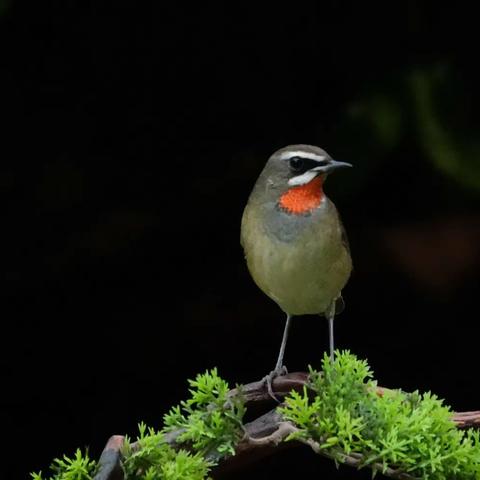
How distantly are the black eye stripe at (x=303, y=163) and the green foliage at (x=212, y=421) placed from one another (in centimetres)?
49

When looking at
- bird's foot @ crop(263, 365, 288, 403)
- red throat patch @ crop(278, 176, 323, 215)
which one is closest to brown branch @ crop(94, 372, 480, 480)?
bird's foot @ crop(263, 365, 288, 403)

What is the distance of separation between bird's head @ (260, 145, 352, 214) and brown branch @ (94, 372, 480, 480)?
0.40 meters

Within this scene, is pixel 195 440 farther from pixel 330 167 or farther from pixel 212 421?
pixel 330 167

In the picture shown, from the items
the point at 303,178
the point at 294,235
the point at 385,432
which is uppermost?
the point at 303,178

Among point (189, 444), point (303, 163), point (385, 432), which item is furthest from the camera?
point (303, 163)

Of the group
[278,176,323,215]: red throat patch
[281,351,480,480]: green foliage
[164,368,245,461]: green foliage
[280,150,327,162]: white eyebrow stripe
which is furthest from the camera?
[278,176,323,215]: red throat patch

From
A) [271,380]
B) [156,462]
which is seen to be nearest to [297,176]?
[271,380]

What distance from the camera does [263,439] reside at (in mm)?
2379

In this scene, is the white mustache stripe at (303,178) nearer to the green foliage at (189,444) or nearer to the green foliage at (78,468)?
the green foliage at (189,444)

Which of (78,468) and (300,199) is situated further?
(300,199)

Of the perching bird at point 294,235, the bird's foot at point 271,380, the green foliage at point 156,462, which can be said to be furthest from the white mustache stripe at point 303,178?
the green foliage at point 156,462

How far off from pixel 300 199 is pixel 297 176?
0.07 metres

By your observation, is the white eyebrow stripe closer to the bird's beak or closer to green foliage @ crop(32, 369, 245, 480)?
the bird's beak

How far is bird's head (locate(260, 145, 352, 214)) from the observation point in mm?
2506
